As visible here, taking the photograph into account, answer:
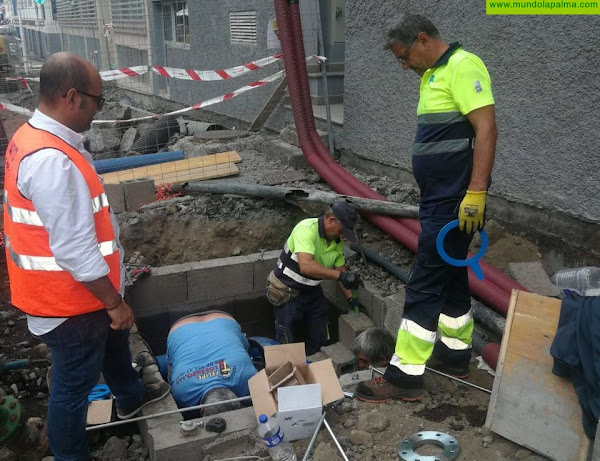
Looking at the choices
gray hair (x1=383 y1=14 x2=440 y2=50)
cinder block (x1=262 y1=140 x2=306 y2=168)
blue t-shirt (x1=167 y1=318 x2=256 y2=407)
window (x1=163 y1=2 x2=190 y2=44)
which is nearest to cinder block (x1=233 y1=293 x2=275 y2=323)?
blue t-shirt (x1=167 y1=318 x2=256 y2=407)

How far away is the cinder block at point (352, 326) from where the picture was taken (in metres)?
4.72

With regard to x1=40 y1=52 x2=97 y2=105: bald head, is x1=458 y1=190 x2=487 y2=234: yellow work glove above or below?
below

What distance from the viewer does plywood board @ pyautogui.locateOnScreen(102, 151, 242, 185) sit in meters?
6.72

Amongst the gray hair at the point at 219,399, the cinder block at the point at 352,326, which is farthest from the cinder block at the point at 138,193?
the gray hair at the point at 219,399

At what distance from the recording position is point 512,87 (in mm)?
4812

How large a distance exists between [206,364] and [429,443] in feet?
5.16

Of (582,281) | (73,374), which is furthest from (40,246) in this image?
(582,281)

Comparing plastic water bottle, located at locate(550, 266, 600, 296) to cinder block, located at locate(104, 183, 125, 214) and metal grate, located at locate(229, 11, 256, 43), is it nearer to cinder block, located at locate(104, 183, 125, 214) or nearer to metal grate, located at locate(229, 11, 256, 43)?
cinder block, located at locate(104, 183, 125, 214)

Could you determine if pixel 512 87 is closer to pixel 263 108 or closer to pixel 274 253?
pixel 274 253

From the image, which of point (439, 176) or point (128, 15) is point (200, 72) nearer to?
point (439, 176)

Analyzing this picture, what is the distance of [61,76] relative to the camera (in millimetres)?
2475

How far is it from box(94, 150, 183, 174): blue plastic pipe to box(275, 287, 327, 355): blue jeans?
3300mm

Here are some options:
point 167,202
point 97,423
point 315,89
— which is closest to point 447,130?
point 97,423

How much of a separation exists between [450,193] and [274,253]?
2.95 m
